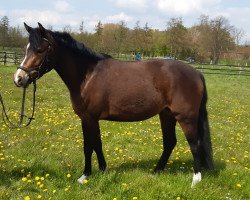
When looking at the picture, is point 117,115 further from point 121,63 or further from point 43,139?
point 43,139

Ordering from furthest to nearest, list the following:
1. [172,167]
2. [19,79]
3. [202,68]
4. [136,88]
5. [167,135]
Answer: [202,68], [172,167], [167,135], [136,88], [19,79]

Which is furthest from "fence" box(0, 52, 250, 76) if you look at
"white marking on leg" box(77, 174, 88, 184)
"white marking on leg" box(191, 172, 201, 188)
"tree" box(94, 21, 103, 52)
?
"white marking on leg" box(191, 172, 201, 188)

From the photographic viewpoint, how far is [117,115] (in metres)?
5.43

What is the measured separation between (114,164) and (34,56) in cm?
271

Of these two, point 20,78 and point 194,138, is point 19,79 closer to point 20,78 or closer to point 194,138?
point 20,78

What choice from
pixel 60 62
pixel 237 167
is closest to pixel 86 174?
pixel 60 62

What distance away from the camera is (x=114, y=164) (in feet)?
20.6

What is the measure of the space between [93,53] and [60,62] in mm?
607

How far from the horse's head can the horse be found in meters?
0.15

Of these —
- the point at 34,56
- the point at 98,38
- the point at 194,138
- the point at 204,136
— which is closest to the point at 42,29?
the point at 34,56

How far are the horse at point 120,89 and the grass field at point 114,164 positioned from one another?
1.36ft

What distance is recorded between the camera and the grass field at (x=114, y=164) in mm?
4887

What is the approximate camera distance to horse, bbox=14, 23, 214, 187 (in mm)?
5301

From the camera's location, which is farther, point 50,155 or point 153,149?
point 153,149
